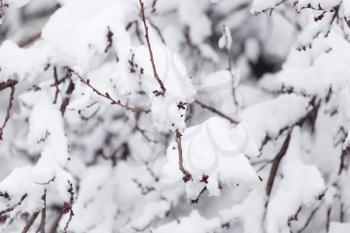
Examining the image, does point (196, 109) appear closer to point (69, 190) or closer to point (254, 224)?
point (254, 224)

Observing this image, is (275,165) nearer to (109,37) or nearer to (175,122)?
(109,37)

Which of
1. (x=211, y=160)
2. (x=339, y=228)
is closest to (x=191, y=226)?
(x=339, y=228)

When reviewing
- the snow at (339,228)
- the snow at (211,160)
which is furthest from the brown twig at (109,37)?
the snow at (339,228)

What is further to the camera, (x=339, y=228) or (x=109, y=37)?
(x=339, y=228)

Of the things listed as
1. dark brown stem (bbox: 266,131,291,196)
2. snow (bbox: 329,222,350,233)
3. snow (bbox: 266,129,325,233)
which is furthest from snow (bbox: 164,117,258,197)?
snow (bbox: 329,222,350,233)

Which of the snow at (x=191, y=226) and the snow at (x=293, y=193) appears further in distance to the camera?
the snow at (x=191, y=226)

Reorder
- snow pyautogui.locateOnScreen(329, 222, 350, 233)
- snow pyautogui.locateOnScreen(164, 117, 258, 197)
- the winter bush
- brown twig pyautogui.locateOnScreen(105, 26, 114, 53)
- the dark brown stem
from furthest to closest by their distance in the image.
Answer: the dark brown stem
snow pyautogui.locateOnScreen(329, 222, 350, 233)
brown twig pyautogui.locateOnScreen(105, 26, 114, 53)
the winter bush
snow pyautogui.locateOnScreen(164, 117, 258, 197)

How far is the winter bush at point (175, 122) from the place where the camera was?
197cm

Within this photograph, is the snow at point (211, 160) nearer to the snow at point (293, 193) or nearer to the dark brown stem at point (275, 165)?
the snow at point (293, 193)

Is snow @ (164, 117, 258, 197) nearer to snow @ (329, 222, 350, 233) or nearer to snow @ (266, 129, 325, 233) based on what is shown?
snow @ (266, 129, 325, 233)

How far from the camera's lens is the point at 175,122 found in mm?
1733

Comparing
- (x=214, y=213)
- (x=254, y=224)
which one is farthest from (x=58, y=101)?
(x=214, y=213)

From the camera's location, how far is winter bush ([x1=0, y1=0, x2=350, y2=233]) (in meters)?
1.97

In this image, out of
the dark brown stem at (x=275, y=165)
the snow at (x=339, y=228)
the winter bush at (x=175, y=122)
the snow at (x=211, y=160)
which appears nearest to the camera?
the snow at (x=211, y=160)
